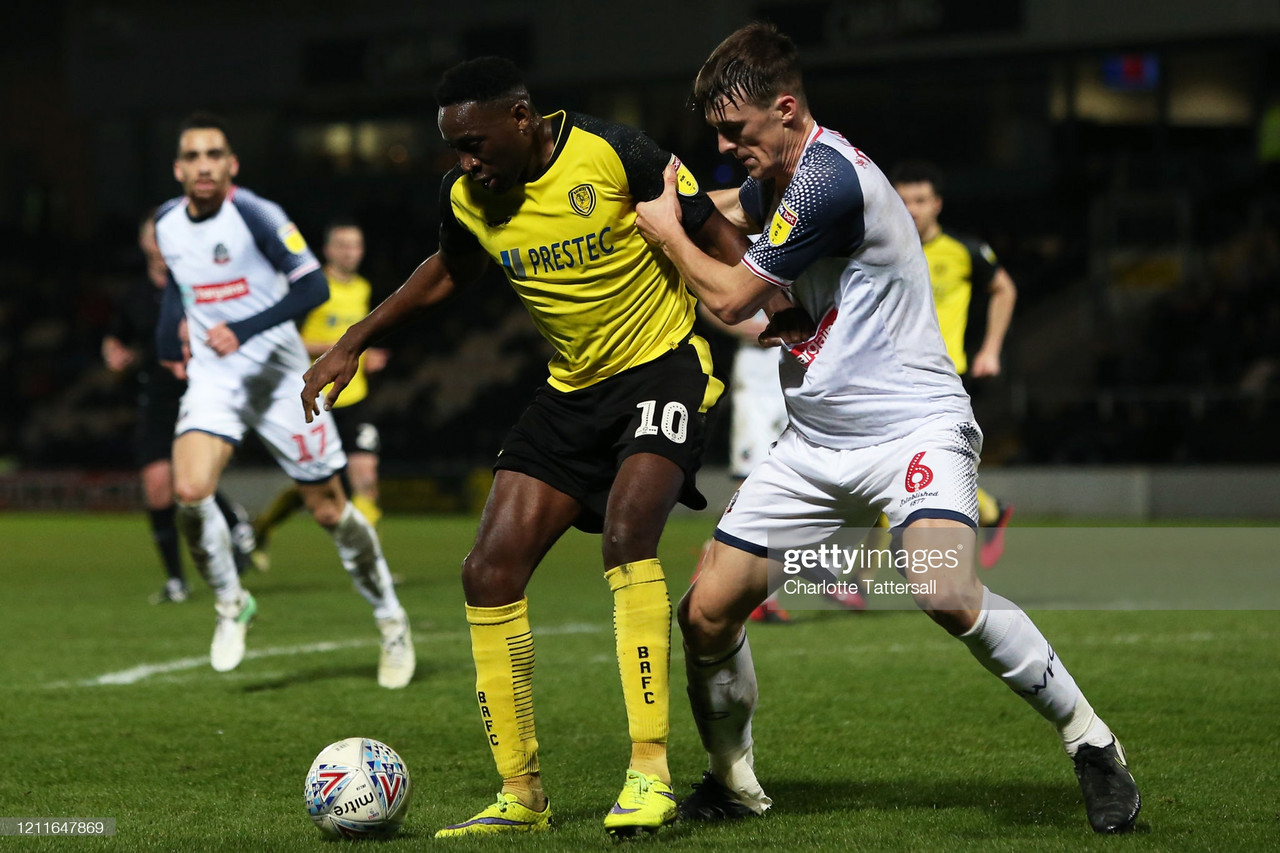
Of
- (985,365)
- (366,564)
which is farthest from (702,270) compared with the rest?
(985,365)

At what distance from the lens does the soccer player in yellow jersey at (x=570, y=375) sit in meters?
4.23

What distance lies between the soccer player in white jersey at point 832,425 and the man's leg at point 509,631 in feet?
1.48

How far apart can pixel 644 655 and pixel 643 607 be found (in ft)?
0.42

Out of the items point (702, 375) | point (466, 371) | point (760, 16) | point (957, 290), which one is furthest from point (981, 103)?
point (702, 375)

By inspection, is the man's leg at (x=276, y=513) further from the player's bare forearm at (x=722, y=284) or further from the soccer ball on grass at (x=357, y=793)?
the player's bare forearm at (x=722, y=284)

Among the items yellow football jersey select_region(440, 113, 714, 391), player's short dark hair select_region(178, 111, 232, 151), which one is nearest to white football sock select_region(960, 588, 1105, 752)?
yellow football jersey select_region(440, 113, 714, 391)

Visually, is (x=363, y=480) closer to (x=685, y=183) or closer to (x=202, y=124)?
(x=202, y=124)

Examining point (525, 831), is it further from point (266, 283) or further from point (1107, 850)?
point (266, 283)

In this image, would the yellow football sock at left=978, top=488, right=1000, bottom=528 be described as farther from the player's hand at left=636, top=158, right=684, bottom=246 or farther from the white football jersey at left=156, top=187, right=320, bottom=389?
the player's hand at left=636, top=158, right=684, bottom=246

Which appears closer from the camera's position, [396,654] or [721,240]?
[721,240]

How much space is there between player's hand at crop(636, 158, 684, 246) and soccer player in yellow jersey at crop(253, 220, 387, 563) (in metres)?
6.33

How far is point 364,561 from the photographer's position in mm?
6836

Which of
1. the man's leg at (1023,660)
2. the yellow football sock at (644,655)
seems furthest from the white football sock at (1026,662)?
the yellow football sock at (644,655)

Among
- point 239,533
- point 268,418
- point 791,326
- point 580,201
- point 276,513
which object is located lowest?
point 239,533
